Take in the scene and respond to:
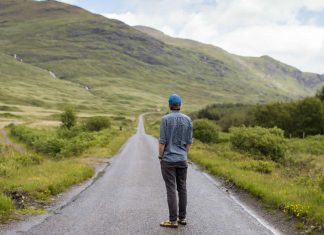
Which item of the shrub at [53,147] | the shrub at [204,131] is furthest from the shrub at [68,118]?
the shrub at [53,147]

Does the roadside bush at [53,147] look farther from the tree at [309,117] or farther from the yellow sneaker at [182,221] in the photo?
the tree at [309,117]

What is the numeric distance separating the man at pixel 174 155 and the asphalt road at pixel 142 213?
0.57 meters

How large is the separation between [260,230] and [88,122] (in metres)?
80.7

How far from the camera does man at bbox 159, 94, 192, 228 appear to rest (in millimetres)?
10656

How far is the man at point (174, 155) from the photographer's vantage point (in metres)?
10.7

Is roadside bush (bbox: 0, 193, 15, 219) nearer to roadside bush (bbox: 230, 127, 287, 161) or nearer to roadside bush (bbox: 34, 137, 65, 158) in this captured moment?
roadside bush (bbox: 230, 127, 287, 161)

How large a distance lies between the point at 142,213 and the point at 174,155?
2.36 meters

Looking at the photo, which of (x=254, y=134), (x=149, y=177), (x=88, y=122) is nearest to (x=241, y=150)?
(x=254, y=134)

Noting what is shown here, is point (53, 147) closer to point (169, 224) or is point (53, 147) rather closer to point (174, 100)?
point (174, 100)

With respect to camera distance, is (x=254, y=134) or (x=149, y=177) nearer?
(x=149, y=177)

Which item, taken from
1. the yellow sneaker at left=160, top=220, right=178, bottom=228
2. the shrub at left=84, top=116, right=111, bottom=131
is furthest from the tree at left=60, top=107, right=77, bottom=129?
the yellow sneaker at left=160, top=220, right=178, bottom=228

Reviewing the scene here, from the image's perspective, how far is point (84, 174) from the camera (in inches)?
808

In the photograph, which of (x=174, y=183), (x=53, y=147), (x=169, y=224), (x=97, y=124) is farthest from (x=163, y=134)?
(x=97, y=124)

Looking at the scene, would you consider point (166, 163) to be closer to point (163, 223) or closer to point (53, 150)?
point (163, 223)
